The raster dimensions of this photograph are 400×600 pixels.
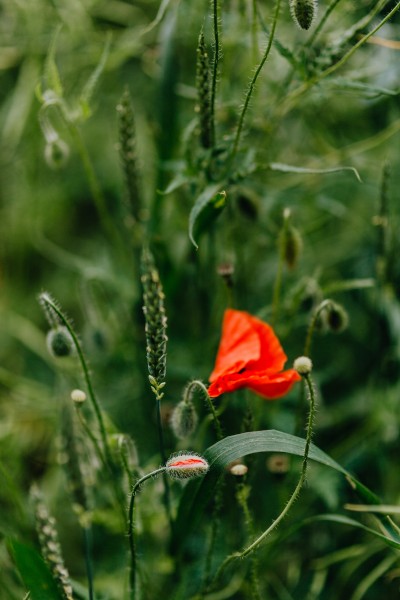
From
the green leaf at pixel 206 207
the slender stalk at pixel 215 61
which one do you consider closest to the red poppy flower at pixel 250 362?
the green leaf at pixel 206 207

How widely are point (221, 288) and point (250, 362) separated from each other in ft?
1.26

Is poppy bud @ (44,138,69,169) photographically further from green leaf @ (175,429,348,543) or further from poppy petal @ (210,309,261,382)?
green leaf @ (175,429,348,543)

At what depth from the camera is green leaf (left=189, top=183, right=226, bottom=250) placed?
818mm

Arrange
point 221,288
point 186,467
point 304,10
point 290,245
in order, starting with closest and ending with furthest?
1. point 186,467
2. point 304,10
3. point 290,245
4. point 221,288

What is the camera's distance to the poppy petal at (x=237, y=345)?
81cm

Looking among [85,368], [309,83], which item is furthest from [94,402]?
[309,83]

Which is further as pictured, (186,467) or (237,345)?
(237,345)

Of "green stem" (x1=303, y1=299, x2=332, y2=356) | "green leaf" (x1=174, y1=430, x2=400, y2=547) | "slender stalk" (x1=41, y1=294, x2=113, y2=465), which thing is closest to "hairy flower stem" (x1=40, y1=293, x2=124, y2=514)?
"slender stalk" (x1=41, y1=294, x2=113, y2=465)

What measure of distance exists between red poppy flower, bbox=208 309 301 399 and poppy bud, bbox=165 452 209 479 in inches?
3.6

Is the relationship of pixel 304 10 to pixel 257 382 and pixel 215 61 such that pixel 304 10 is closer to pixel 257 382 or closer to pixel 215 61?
pixel 215 61

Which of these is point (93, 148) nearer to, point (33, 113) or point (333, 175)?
point (33, 113)

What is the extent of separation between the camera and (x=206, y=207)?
0.88 metres

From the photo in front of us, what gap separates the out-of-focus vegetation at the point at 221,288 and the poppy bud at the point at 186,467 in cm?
11

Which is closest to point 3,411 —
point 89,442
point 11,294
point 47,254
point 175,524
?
point 11,294
